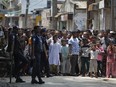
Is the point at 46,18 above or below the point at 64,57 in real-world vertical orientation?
above

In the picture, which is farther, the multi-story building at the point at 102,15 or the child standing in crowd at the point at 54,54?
the multi-story building at the point at 102,15

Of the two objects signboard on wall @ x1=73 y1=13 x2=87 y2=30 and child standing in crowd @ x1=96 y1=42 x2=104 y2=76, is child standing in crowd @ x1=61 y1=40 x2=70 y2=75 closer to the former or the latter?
child standing in crowd @ x1=96 y1=42 x2=104 y2=76

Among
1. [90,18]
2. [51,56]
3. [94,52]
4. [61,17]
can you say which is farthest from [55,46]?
[61,17]

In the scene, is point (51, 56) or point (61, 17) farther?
Answer: point (61, 17)

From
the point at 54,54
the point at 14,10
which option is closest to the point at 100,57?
the point at 54,54

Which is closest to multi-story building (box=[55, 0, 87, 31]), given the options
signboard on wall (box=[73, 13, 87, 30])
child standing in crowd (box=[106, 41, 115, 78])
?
signboard on wall (box=[73, 13, 87, 30])

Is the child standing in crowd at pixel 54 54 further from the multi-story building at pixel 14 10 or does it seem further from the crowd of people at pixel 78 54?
the multi-story building at pixel 14 10

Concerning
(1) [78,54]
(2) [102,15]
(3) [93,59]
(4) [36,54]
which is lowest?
(3) [93,59]

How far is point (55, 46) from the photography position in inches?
750

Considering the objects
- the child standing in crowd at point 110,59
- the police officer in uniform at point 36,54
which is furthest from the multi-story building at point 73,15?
the police officer in uniform at point 36,54

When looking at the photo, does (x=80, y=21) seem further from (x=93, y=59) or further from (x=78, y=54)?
(x=93, y=59)

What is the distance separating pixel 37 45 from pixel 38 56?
404mm

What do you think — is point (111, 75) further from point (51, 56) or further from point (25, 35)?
point (25, 35)

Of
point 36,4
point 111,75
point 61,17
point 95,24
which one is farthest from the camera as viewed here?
point 36,4
